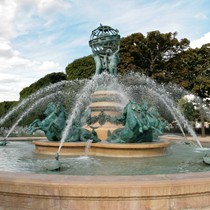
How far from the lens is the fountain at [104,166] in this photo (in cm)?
533

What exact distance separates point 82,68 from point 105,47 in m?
30.6

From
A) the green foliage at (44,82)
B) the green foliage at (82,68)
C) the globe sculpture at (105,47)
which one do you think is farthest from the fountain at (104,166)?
the green foliage at (44,82)

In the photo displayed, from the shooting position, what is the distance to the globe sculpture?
19.7 meters

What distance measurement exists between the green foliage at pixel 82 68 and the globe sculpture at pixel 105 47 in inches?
1113

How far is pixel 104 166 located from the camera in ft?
30.6

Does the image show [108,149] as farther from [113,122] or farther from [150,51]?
[150,51]

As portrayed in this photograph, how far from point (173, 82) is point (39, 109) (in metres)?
16.5

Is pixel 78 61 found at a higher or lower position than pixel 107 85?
higher

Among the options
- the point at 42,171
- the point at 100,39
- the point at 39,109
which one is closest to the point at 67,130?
the point at 42,171

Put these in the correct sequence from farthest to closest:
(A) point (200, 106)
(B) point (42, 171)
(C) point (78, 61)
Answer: (C) point (78, 61)
(A) point (200, 106)
(B) point (42, 171)

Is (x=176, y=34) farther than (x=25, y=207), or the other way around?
(x=176, y=34)

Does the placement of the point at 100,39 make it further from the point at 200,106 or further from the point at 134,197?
the point at 200,106

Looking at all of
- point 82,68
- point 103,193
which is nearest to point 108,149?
point 103,193

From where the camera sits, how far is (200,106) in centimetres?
3556
